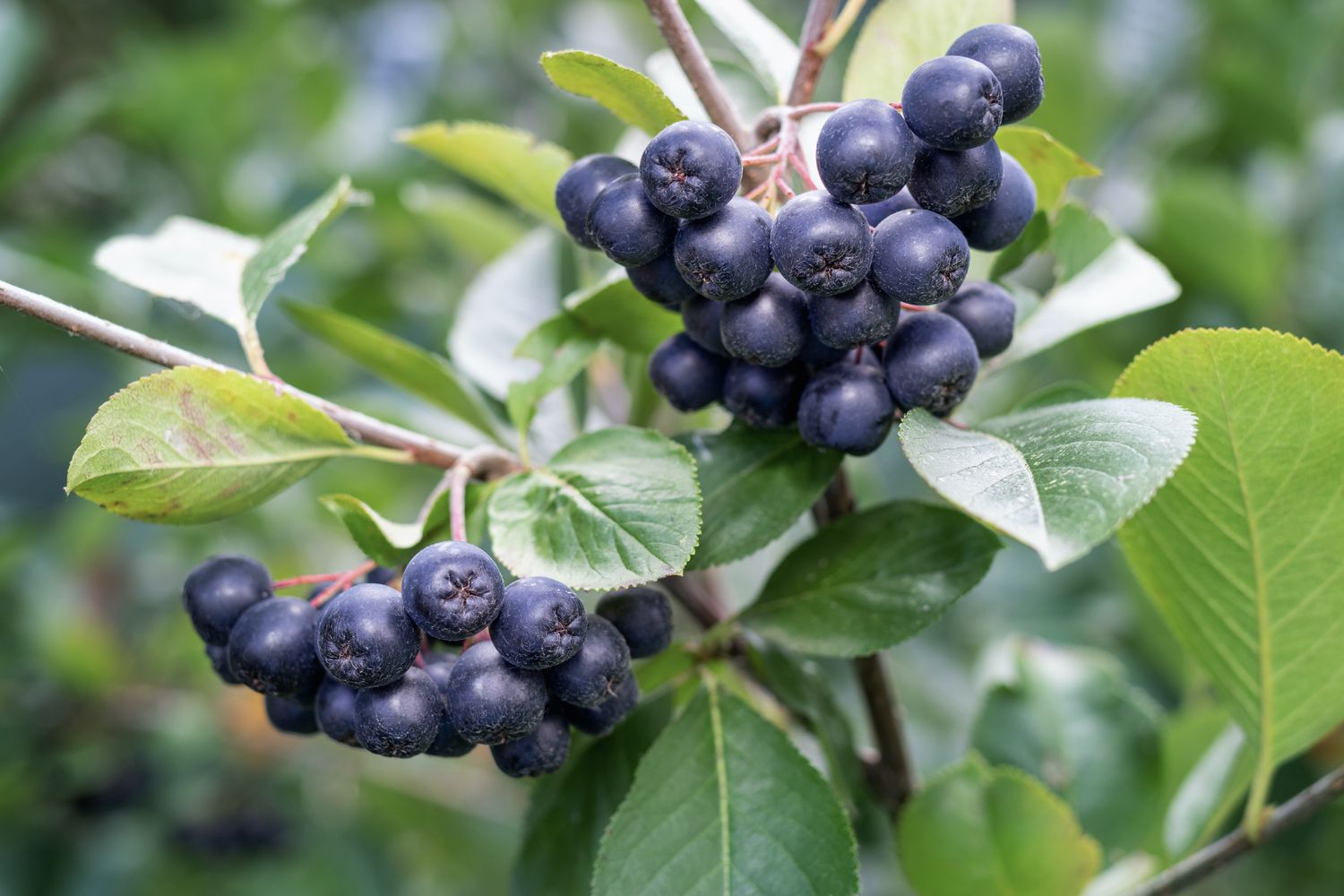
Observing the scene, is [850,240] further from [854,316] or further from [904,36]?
[904,36]

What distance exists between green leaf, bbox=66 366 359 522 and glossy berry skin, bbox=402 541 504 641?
0.91 ft

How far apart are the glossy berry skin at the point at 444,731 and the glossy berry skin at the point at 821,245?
0.52m

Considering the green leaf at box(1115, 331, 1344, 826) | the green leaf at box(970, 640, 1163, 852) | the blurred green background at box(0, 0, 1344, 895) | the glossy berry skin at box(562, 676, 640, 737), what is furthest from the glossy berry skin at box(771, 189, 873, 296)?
the blurred green background at box(0, 0, 1344, 895)

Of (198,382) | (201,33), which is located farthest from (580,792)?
(201,33)

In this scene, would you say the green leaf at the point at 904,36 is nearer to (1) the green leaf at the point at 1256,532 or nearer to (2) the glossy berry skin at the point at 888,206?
(2) the glossy berry skin at the point at 888,206

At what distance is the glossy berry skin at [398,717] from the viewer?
1130mm

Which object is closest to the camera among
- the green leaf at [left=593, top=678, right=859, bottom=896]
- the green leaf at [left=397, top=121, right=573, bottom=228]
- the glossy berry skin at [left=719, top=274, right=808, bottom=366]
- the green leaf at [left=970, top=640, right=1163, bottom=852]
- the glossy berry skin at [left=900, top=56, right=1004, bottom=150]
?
the glossy berry skin at [left=900, top=56, right=1004, bottom=150]

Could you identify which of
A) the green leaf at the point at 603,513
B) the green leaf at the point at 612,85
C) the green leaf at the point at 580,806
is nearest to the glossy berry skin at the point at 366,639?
the green leaf at the point at 603,513

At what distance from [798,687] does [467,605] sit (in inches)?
22.4

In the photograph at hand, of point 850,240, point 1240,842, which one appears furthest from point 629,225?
point 1240,842

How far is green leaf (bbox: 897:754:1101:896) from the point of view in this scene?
1.52 meters

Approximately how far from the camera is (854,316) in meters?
1.13

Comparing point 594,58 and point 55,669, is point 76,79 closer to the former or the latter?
point 55,669

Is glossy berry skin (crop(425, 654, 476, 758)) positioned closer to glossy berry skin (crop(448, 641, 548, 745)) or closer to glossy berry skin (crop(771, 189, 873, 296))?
glossy berry skin (crop(448, 641, 548, 745))
